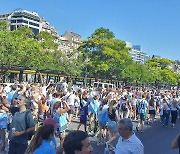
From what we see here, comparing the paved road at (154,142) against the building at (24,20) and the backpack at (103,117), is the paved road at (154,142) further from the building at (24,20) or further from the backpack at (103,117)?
the building at (24,20)

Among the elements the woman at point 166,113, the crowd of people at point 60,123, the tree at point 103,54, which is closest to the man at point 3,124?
the crowd of people at point 60,123

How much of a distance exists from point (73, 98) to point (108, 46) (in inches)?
1445

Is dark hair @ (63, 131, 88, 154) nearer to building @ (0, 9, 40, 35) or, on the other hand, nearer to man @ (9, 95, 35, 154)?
man @ (9, 95, 35, 154)

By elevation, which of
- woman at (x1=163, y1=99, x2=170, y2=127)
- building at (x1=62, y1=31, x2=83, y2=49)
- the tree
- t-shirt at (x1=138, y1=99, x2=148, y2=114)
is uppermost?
building at (x1=62, y1=31, x2=83, y2=49)

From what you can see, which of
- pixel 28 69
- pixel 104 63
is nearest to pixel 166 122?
pixel 28 69

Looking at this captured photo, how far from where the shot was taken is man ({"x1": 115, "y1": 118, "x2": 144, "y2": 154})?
4.61 meters

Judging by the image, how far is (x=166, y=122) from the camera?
17141 mm

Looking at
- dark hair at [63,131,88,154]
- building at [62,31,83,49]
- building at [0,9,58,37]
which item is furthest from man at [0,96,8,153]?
building at [62,31,83,49]

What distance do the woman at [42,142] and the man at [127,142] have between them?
1044 millimetres

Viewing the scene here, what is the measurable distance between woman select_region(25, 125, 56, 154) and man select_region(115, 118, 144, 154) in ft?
3.43

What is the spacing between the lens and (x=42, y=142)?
4117mm

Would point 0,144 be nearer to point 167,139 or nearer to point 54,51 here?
point 167,139

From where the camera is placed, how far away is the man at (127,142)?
4.61 m

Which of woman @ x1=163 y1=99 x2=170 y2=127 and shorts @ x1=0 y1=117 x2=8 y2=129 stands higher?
shorts @ x1=0 y1=117 x2=8 y2=129
